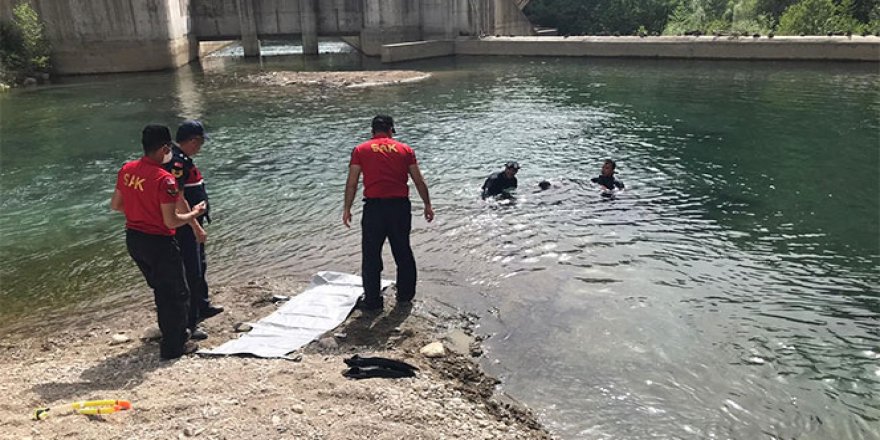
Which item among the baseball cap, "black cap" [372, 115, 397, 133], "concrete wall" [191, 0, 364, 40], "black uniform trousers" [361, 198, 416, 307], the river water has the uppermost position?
"concrete wall" [191, 0, 364, 40]

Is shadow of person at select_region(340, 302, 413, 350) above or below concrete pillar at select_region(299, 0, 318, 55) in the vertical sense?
below

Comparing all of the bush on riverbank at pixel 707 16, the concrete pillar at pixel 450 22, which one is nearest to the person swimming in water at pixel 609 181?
the bush on riverbank at pixel 707 16

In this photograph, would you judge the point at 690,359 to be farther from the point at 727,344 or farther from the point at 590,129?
the point at 590,129

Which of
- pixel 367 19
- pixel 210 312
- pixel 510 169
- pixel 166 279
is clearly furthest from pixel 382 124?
pixel 367 19

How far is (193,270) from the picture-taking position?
6.35 meters

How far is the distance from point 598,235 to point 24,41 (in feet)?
111

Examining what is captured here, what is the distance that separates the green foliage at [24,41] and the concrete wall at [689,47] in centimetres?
2320

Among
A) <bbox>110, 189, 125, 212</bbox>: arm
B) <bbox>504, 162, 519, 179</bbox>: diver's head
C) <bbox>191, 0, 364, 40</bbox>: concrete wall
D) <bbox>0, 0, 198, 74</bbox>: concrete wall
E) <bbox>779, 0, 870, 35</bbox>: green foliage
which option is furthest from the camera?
<bbox>191, 0, 364, 40</bbox>: concrete wall

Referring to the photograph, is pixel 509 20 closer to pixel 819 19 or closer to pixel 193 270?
pixel 819 19

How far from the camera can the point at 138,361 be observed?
18.7 feet

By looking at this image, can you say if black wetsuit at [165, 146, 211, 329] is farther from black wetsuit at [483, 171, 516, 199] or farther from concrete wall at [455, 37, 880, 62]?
concrete wall at [455, 37, 880, 62]

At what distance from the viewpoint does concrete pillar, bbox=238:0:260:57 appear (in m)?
42.1

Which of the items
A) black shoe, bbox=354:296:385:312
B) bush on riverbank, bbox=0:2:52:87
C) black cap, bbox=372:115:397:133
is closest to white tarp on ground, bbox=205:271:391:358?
black shoe, bbox=354:296:385:312

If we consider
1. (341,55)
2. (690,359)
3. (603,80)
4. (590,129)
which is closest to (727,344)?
(690,359)
